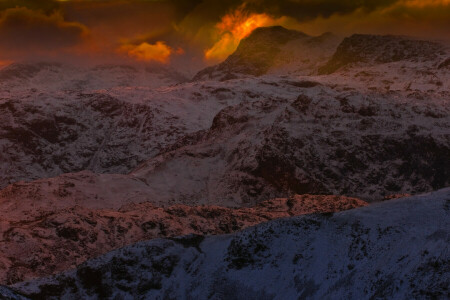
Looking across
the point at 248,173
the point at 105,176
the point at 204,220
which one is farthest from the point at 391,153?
the point at 204,220

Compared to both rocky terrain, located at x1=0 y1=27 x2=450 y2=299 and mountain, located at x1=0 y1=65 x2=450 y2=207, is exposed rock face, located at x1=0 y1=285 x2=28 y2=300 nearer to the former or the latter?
rocky terrain, located at x1=0 y1=27 x2=450 y2=299

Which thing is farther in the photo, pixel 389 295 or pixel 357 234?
pixel 357 234

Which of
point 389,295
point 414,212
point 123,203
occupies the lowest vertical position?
point 123,203

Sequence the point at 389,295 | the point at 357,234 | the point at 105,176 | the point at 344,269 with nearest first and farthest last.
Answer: the point at 389,295, the point at 344,269, the point at 357,234, the point at 105,176

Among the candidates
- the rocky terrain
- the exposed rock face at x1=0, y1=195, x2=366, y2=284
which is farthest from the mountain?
the exposed rock face at x1=0, y1=195, x2=366, y2=284

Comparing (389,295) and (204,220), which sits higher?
(389,295)

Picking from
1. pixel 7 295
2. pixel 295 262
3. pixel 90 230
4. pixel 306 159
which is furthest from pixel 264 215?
pixel 306 159

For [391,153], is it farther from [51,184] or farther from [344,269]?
[344,269]
